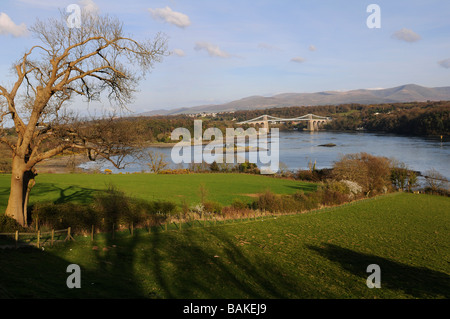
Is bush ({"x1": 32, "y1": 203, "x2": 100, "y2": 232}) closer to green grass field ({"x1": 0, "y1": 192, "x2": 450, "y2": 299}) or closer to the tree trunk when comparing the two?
green grass field ({"x1": 0, "y1": 192, "x2": 450, "y2": 299})

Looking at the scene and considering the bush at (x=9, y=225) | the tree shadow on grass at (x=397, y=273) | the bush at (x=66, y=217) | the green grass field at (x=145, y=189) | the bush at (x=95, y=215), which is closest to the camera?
the tree shadow on grass at (x=397, y=273)

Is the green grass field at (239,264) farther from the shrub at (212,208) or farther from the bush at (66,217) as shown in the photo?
the shrub at (212,208)

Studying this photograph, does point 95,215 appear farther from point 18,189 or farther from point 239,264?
point 239,264

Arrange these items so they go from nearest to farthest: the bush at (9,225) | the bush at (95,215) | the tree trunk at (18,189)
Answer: the bush at (9,225), the tree trunk at (18,189), the bush at (95,215)

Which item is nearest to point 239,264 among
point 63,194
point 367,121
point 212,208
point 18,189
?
point 18,189

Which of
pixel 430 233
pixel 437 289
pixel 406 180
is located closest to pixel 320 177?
pixel 406 180

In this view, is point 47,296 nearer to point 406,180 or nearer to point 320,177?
point 320,177

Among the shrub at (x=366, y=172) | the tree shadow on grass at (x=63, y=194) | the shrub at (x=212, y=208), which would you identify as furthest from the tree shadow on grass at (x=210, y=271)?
the shrub at (x=366, y=172)

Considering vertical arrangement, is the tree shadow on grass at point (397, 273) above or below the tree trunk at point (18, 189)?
below
